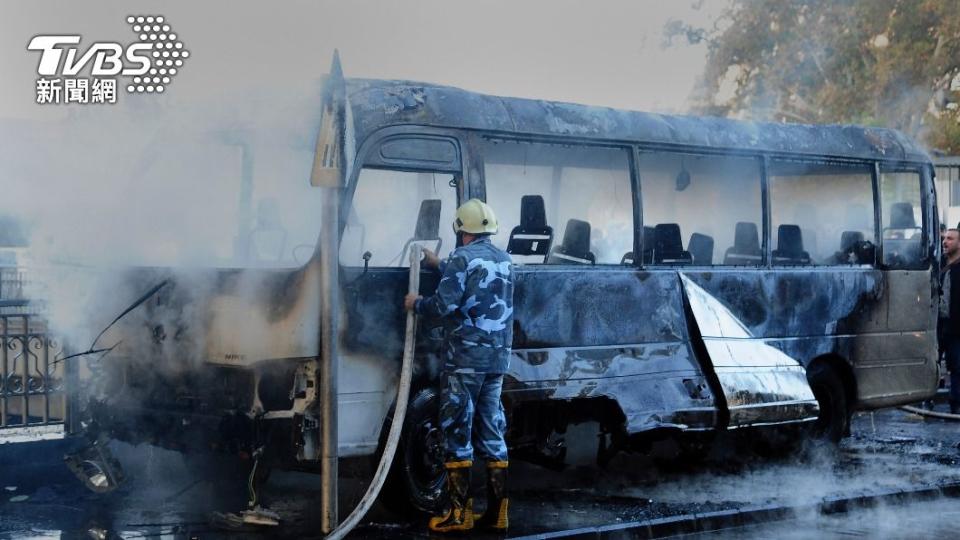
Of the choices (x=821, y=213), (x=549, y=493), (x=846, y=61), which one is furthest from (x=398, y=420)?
(x=846, y=61)

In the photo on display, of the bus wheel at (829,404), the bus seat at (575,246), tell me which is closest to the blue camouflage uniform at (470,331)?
the bus seat at (575,246)

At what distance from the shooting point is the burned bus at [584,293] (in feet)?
27.5

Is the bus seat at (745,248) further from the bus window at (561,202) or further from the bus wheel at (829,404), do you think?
the bus window at (561,202)

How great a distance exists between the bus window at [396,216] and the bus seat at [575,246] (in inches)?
48.3

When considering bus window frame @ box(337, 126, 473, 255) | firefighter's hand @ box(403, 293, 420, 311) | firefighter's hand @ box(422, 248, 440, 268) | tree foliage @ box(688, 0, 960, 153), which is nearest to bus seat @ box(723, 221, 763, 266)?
bus window frame @ box(337, 126, 473, 255)

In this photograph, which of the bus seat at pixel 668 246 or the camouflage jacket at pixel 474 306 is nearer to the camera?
the camouflage jacket at pixel 474 306

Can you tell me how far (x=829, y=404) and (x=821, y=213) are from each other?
173 cm

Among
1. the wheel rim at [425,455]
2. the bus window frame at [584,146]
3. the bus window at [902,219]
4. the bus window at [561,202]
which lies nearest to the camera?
the wheel rim at [425,455]

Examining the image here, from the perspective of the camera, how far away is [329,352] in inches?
307

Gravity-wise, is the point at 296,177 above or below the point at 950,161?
below

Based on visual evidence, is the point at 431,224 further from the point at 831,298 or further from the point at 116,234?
the point at 831,298

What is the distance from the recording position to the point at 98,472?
29.5 ft

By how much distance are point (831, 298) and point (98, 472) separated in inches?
258

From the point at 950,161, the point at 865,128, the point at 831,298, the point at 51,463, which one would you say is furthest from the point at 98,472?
the point at 950,161
